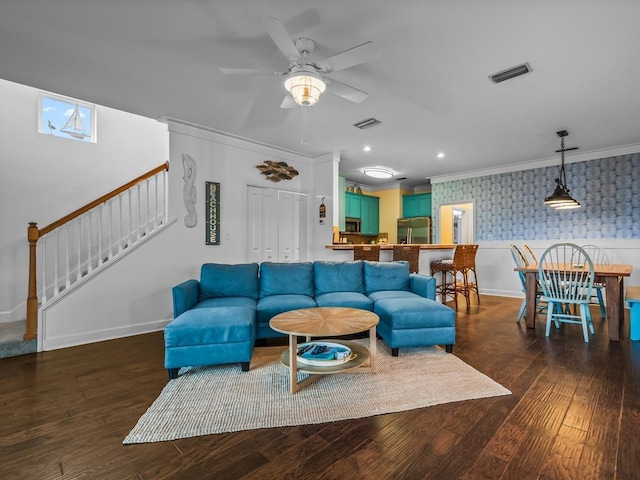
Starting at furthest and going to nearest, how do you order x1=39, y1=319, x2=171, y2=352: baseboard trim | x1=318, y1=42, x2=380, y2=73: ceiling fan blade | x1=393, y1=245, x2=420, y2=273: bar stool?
x1=393, y1=245, x2=420, y2=273: bar stool → x1=39, y1=319, x2=171, y2=352: baseboard trim → x1=318, y1=42, x2=380, y2=73: ceiling fan blade

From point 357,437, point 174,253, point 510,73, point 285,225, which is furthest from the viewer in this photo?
point 285,225

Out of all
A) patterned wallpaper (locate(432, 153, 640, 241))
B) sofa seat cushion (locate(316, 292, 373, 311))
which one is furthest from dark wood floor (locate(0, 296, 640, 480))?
patterned wallpaper (locate(432, 153, 640, 241))

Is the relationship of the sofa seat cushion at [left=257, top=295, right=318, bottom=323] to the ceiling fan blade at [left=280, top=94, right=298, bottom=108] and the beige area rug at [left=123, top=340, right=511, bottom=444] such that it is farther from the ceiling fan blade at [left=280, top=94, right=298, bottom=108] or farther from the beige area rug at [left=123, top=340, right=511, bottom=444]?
the ceiling fan blade at [left=280, top=94, right=298, bottom=108]

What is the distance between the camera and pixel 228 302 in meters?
3.16

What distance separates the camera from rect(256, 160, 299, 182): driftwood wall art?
5.14 m

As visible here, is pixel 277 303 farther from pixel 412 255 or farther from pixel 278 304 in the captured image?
pixel 412 255

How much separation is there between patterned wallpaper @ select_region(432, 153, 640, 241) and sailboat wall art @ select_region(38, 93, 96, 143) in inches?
270

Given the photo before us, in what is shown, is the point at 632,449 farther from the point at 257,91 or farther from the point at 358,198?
the point at 358,198

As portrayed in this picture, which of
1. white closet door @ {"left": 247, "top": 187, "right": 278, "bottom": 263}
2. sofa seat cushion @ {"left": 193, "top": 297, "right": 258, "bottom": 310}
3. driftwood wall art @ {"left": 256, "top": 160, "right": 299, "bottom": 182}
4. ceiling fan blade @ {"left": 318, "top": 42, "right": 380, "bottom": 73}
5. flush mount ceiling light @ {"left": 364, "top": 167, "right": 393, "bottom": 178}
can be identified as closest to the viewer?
ceiling fan blade @ {"left": 318, "top": 42, "right": 380, "bottom": 73}

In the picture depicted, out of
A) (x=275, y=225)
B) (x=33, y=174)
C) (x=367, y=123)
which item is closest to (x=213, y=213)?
(x=275, y=225)

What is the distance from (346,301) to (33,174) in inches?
166

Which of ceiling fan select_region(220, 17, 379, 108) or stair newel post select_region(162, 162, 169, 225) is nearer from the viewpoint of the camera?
ceiling fan select_region(220, 17, 379, 108)

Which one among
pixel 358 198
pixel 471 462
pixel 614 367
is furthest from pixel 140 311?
pixel 358 198

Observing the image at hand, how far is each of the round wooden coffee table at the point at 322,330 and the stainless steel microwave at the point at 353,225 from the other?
200 inches
